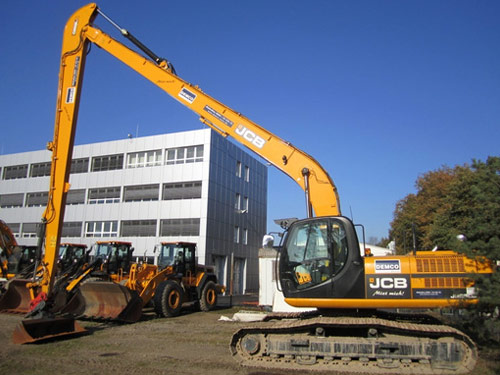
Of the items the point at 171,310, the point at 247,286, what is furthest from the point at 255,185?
the point at 171,310

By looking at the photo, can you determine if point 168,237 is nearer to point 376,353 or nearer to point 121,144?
point 121,144

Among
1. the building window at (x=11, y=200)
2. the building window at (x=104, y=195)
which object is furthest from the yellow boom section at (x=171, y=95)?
the building window at (x=11, y=200)

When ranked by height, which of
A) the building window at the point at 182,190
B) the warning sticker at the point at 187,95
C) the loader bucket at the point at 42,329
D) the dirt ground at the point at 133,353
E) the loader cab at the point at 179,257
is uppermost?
the building window at the point at 182,190

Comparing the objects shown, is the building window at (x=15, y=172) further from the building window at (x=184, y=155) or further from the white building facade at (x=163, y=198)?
the building window at (x=184, y=155)

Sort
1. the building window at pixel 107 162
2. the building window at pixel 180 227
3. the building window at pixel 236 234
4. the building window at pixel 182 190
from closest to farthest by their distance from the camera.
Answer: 1. the building window at pixel 180 227
2. the building window at pixel 182 190
3. the building window at pixel 107 162
4. the building window at pixel 236 234

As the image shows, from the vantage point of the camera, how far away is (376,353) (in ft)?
22.8

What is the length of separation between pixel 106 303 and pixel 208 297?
5.56m

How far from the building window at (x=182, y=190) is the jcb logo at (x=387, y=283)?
2322 centimetres

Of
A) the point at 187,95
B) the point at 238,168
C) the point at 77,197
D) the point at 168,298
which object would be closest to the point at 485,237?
the point at 187,95

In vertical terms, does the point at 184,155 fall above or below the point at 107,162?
below

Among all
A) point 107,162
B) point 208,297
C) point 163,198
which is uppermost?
point 107,162

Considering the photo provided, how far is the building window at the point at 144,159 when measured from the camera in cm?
3197

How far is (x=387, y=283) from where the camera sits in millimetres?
7273

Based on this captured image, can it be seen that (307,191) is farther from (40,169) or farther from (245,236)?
(40,169)
